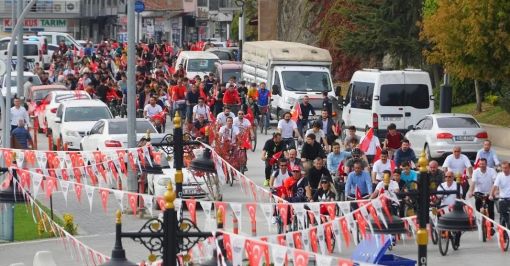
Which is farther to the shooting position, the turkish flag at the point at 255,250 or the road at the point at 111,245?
the road at the point at 111,245

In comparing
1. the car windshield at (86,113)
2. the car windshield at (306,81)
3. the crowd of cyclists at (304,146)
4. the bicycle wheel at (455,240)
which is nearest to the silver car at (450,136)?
the crowd of cyclists at (304,146)

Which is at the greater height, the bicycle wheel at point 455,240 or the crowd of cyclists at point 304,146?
the crowd of cyclists at point 304,146

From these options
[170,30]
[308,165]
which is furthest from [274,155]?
[170,30]

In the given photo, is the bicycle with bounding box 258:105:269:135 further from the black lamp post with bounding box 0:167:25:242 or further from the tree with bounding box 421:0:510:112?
the black lamp post with bounding box 0:167:25:242

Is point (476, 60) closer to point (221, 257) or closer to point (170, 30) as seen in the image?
point (221, 257)

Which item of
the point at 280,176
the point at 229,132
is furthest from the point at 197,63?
the point at 280,176

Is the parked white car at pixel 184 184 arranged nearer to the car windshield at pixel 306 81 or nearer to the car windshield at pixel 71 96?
the car windshield at pixel 71 96

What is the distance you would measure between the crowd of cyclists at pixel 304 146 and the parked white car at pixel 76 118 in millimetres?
1346

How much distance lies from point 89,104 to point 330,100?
6448 mm

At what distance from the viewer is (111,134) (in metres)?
35.4

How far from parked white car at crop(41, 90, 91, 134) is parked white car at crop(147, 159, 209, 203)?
13259 mm

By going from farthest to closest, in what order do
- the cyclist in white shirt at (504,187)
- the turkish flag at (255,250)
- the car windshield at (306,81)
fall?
the car windshield at (306,81), the cyclist in white shirt at (504,187), the turkish flag at (255,250)

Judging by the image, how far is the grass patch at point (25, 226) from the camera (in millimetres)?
27641

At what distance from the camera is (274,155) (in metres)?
31.2
